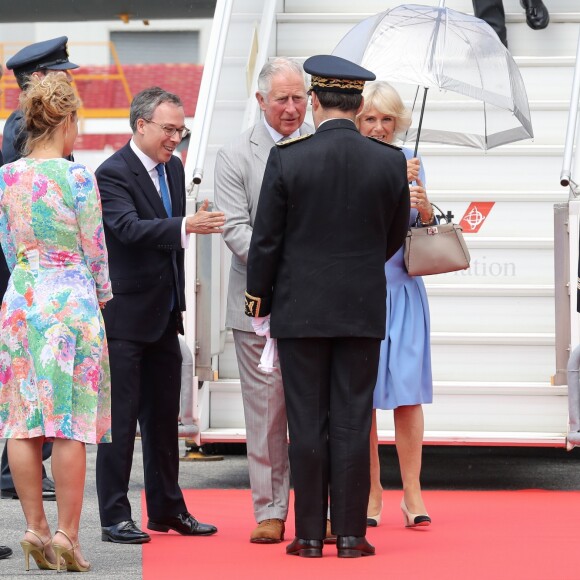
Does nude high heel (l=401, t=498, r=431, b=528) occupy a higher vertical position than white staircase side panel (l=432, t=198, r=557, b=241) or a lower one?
lower

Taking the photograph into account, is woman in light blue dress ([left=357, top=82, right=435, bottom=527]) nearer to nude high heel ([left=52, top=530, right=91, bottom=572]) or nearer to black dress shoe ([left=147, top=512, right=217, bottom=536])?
black dress shoe ([left=147, top=512, right=217, bottom=536])

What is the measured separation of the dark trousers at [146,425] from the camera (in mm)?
5645

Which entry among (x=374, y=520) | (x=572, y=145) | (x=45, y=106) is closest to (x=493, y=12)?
(x=572, y=145)

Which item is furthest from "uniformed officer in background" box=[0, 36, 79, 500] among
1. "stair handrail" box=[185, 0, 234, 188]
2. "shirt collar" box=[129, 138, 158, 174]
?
"stair handrail" box=[185, 0, 234, 188]

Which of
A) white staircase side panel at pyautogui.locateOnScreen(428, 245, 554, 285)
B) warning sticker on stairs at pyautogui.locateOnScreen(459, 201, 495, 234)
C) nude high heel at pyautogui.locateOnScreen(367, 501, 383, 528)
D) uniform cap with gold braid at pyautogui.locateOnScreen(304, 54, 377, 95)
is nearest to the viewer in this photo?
uniform cap with gold braid at pyautogui.locateOnScreen(304, 54, 377, 95)

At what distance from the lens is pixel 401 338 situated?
6.08m

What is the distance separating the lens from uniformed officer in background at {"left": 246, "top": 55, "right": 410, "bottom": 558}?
5145mm

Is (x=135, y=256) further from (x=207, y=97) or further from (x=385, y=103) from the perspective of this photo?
(x=207, y=97)

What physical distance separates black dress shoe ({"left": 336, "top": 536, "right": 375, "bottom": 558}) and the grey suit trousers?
0.52 meters

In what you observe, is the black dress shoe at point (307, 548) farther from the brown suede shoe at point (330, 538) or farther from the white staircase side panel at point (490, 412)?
the white staircase side panel at point (490, 412)

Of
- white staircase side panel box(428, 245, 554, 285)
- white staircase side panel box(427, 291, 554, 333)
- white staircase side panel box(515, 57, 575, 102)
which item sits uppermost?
white staircase side panel box(515, 57, 575, 102)

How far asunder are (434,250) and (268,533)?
1.35m

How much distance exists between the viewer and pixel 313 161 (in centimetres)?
512

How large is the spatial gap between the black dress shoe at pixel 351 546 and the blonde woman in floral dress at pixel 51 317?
915 mm
